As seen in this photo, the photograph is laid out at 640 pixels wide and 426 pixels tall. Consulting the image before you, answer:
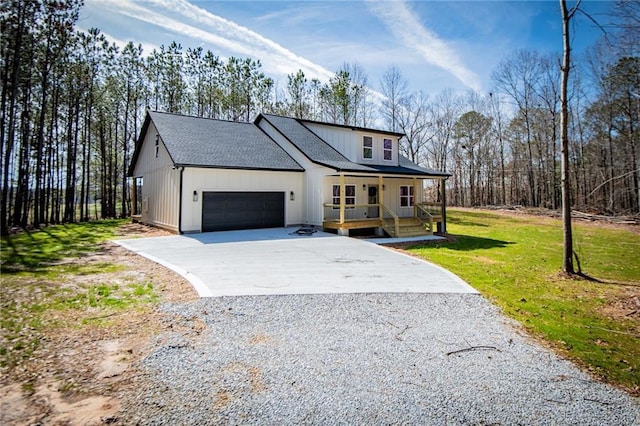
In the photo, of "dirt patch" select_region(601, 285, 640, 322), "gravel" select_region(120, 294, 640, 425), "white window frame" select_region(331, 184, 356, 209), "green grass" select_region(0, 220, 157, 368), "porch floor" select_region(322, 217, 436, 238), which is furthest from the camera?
"white window frame" select_region(331, 184, 356, 209)

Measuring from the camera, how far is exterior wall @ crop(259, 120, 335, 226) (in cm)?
1579

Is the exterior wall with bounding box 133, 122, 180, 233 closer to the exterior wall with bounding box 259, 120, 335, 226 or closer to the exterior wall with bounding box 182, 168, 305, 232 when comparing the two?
the exterior wall with bounding box 182, 168, 305, 232

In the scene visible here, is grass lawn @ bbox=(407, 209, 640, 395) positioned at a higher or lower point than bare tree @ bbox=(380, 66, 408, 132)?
lower

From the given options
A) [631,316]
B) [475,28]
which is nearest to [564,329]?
[631,316]

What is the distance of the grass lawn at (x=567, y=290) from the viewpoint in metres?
4.18

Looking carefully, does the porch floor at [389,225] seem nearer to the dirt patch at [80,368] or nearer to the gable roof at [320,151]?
the gable roof at [320,151]

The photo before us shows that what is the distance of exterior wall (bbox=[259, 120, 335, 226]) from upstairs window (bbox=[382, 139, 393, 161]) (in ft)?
15.6

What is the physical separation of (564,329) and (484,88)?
A: 35.4 metres

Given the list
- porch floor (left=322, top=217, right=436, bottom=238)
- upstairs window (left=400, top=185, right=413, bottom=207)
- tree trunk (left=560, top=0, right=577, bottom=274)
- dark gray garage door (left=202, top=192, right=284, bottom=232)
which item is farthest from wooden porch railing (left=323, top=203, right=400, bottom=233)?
tree trunk (left=560, top=0, right=577, bottom=274)

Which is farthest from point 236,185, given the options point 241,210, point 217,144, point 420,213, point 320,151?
point 420,213

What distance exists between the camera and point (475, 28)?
1112cm

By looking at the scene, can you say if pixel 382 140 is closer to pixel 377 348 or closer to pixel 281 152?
pixel 281 152

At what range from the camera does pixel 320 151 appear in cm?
1728

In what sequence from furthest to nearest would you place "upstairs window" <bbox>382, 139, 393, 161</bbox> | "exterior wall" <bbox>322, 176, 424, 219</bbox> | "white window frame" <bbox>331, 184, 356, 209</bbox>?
"upstairs window" <bbox>382, 139, 393, 161</bbox> < "white window frame" <bbox>331, 184, 356, 209</bbox> < "exterior wall" <bbox>322, 176, 424, 219</bbox>
